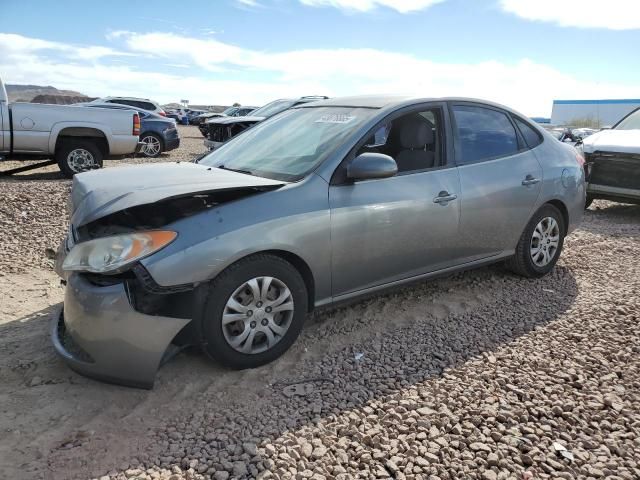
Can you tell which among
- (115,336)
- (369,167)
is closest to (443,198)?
(369,167)

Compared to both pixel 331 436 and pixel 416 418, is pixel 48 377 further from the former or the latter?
pixel 416 418

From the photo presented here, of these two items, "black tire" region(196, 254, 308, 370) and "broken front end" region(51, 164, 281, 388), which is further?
"black tire" region(196, 254, 308, 370)

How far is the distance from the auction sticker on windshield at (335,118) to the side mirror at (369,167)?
56 centimetres

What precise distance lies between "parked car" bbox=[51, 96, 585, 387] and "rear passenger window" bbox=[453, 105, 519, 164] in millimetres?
14

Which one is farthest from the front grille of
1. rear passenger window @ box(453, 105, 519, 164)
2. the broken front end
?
the broken front end

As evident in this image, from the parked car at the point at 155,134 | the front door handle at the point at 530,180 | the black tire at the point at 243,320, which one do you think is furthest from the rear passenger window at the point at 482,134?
the parked car at the point at 155,134

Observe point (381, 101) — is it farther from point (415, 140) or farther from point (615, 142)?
point (615, 142)

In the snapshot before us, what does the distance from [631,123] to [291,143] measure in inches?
301

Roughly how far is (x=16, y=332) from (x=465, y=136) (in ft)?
12.1


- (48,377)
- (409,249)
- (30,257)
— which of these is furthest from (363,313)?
(30,257)

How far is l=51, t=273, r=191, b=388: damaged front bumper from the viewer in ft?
9.02

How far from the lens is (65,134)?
973 cm

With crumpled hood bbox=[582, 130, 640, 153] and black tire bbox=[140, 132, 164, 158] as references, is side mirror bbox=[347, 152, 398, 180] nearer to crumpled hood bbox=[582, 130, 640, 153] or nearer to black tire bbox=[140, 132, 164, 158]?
crumpled hood bbox=[582, 130, 640, 153]

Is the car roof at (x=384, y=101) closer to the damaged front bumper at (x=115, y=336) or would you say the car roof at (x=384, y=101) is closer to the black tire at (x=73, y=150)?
the damaged front bumper at (x=115, y=336)
